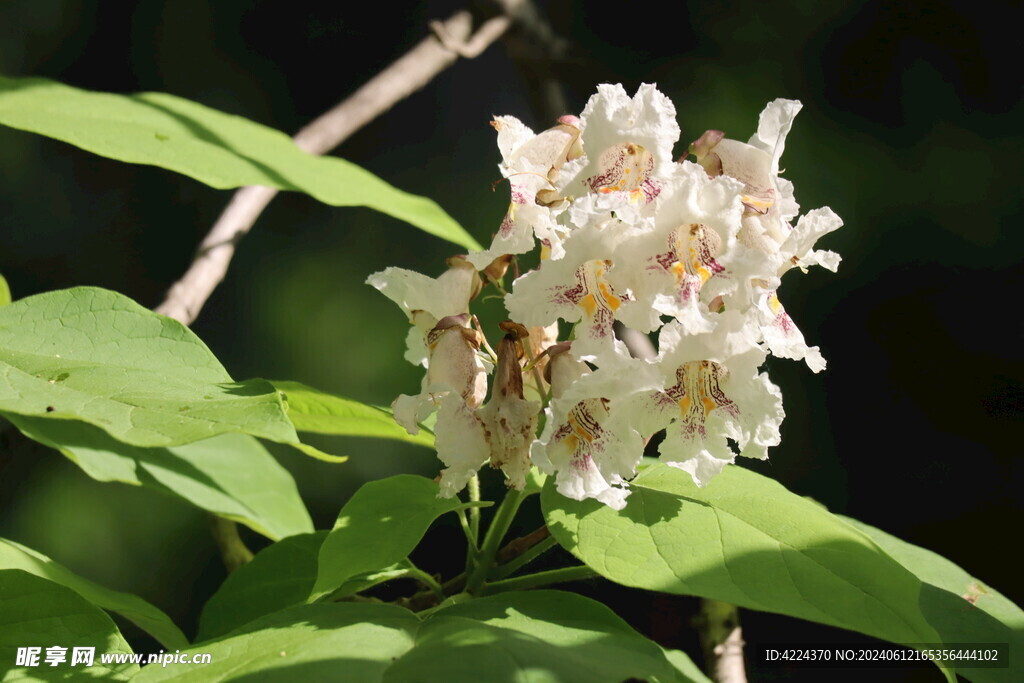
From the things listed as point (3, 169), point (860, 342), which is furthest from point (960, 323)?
point (3, 169)

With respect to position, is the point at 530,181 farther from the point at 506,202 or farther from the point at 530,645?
the point at 506,202

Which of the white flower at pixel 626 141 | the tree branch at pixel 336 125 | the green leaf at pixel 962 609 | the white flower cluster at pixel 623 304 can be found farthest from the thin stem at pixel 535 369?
the tree branch at pixel 336 125

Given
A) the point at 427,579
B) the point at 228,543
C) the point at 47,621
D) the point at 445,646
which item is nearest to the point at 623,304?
the point at 445,646

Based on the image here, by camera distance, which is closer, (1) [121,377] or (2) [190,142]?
(1) [121,377]

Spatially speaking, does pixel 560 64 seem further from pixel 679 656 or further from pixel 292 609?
Answer: pixel 292 609

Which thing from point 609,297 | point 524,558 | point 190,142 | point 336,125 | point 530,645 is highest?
point 336,125

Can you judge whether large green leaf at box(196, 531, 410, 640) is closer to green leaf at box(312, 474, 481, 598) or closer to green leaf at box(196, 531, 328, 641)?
green leaf at box(196, 531, 328, 641)

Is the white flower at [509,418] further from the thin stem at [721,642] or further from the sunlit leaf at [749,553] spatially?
the thin stem at [721,642]
